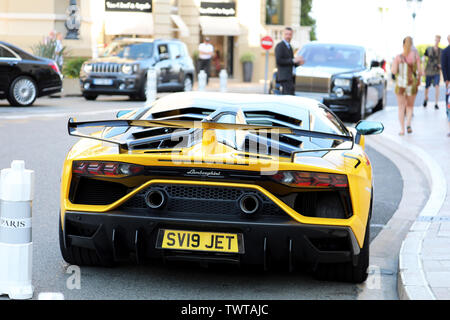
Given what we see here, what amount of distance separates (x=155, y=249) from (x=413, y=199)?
5.15 m

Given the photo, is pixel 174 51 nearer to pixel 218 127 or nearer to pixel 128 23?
pixel 128 23

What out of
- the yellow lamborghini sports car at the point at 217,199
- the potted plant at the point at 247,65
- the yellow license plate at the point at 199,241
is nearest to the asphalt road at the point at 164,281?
the yellow lamborghini sports car at the point at 217,199

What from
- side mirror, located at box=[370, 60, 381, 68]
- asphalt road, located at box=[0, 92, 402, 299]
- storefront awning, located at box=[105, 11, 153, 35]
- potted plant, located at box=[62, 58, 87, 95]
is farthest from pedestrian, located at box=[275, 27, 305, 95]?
storefront awning, located at box=[105, 11, 153, 35]

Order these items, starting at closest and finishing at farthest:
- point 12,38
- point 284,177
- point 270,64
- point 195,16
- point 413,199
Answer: point 284,177 → point 413,199 → point 12,38 → point 195,16 → point 270,64

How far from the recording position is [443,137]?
15992 millimetres

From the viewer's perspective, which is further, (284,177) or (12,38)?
(12,38)

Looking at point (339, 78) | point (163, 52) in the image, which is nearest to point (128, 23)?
point (163, 52)

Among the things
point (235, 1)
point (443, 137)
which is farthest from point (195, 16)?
point (443, 137)

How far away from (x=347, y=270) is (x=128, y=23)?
38.3 m

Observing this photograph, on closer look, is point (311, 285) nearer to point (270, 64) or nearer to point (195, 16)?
point (195, 16)

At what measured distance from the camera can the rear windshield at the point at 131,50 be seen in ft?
87.7

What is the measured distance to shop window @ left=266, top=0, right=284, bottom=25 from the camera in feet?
172

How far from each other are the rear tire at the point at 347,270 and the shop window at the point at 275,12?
47348 millimetres

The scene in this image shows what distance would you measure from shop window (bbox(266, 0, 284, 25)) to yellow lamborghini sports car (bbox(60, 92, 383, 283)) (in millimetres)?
47442
